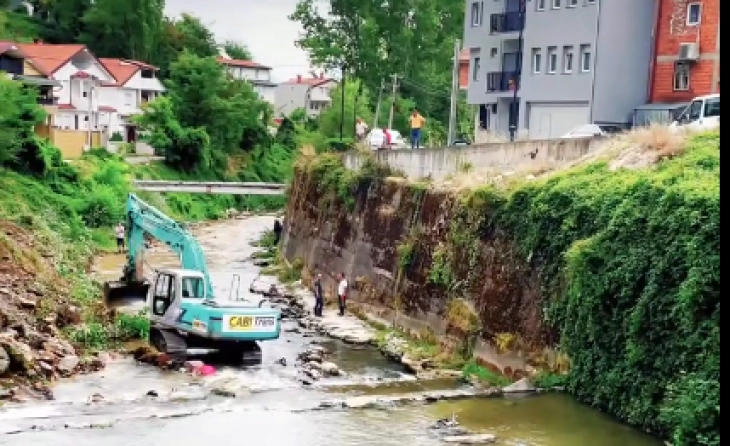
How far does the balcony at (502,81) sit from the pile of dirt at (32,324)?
20517 mm

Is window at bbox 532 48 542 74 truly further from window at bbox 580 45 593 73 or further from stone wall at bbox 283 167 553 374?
stone wall at bbox 283 167 553 374

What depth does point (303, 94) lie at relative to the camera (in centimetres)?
12131

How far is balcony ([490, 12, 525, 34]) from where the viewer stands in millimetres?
41697

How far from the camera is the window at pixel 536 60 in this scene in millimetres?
38969

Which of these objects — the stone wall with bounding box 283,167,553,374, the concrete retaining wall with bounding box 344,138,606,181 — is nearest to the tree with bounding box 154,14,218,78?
the stone wall with bounding box 283,167,553,374

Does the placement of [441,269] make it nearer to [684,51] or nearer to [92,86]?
[684,51]

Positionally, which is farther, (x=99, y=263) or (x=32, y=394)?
(x=99, y=263)

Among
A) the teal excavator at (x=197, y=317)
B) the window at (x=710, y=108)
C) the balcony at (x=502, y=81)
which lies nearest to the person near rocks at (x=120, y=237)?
the teal excavator at (x=197, y=317)

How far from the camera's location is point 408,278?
94.3 feet

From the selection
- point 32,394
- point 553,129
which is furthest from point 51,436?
point 553,129

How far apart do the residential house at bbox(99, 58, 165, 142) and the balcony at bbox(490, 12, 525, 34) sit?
40.9m

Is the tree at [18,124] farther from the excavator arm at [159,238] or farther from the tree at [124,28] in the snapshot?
the tree at [124,28]

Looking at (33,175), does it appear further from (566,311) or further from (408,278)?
(566,311)
